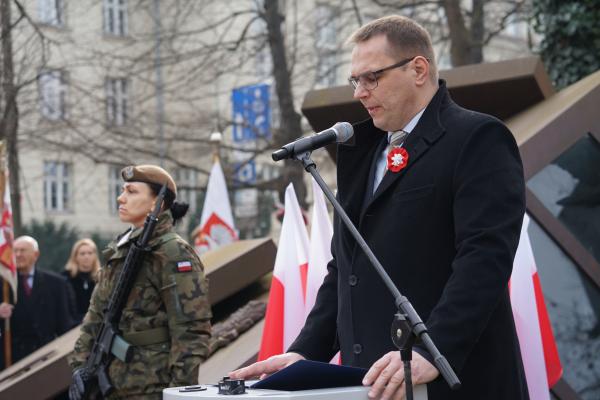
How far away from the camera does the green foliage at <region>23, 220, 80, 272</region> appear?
2806cm

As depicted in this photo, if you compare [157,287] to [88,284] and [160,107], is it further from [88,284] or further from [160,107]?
[160,107]

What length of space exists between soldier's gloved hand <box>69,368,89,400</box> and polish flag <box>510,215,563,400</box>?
230 cm

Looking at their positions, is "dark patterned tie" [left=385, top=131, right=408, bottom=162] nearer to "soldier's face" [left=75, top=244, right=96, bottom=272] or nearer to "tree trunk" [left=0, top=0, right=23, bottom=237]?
"tree trunk" [left=0, top=0, right=23, bottom=237]

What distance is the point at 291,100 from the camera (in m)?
17.2

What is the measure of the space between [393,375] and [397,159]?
2.61ft

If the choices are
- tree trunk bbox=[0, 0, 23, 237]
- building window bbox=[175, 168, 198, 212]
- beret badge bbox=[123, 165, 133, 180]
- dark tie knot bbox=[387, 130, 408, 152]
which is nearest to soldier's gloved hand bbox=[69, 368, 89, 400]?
beret badge bbox=[123, 165, 133, 180]

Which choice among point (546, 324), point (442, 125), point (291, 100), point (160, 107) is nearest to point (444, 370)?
point (442, 125)

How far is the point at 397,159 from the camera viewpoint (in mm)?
3516

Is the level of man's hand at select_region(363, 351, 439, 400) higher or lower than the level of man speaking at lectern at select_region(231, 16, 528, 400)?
lower

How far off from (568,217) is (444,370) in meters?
4.04

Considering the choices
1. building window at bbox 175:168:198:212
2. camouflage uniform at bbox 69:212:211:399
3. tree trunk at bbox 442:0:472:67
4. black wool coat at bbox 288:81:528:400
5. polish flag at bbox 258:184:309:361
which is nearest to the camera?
black wool coat at bbox 288:81:528:400

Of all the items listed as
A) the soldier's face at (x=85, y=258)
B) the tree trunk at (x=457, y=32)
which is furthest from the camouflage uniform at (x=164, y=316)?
the tree trunk at (x=457, y=32)

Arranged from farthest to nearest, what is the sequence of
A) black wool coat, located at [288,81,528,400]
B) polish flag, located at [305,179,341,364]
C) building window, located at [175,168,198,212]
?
building window, located at [175,168,198,212], polish flag, located at [305,179,341,364], black wool coat, located at [288,81,528,400]

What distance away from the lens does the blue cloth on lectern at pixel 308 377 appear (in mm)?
2938
